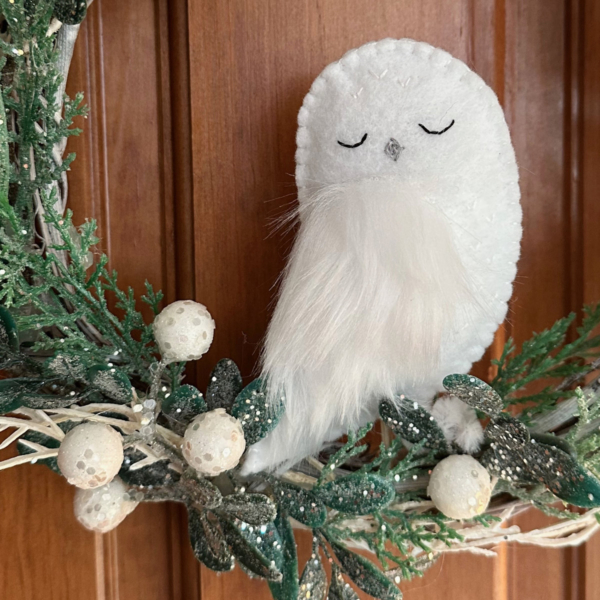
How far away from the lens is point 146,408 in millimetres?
389

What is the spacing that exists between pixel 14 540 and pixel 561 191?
2.33 feet

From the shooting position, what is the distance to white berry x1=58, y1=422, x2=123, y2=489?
349 mm

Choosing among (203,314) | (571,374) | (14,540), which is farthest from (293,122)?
(14,540)

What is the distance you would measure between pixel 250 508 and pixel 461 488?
17cm

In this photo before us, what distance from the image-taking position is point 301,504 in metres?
0.42

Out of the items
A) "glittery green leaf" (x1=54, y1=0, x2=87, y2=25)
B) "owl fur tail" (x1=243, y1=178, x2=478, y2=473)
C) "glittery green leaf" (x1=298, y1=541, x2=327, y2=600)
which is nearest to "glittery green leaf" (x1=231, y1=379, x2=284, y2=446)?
"owl fur tail" (x1=243, y1=178, x2=478, y2=473)

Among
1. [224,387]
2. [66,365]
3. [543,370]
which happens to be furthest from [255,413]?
[543,370]

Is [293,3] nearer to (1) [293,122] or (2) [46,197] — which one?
(1) [293,122]

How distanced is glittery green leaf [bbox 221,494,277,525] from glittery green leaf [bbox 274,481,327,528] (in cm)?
2

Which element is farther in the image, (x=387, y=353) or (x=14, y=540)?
(x=14, y=540)

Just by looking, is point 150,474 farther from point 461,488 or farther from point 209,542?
point 461,488

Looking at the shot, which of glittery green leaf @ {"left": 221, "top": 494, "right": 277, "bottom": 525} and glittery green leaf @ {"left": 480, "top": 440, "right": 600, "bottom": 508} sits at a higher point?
glittery green leaf @ {"left": 480, "top": 440, "right": 600, "bottom": 508}

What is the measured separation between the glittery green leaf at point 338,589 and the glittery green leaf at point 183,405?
0.19m

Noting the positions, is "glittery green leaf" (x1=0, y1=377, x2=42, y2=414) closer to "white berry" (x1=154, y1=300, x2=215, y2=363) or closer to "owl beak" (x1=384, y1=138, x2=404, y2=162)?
"white berry" (x1=154, y1=300, x2=215, y2=363)
